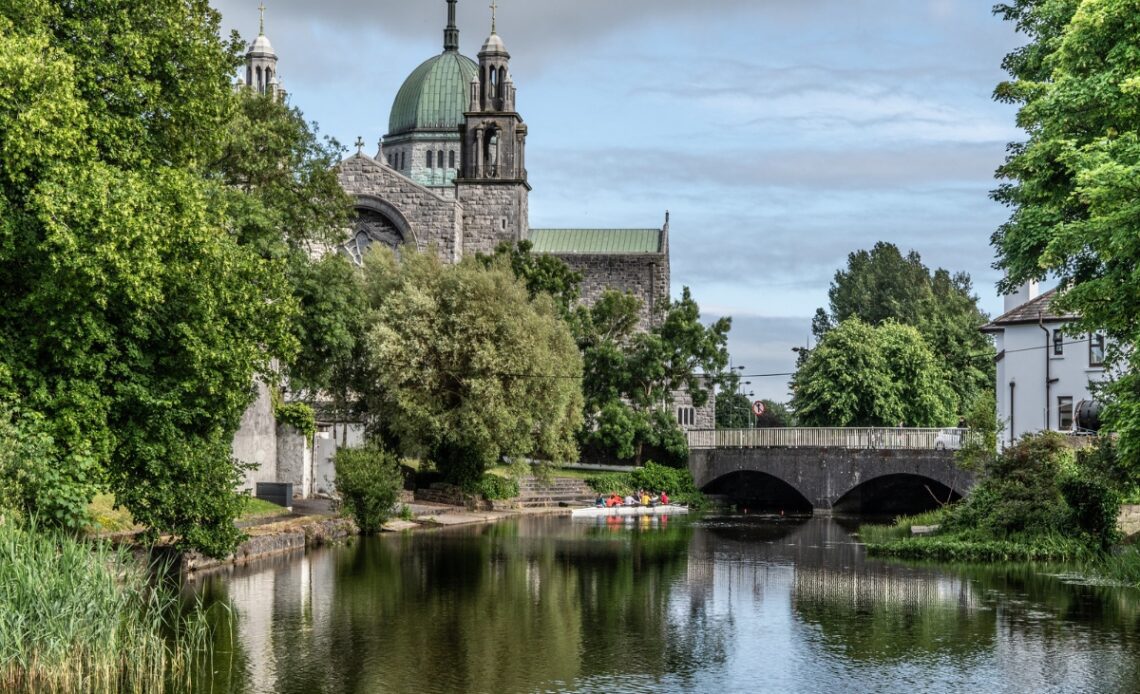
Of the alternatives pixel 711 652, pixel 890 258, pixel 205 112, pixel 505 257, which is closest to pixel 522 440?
pixel 505 257

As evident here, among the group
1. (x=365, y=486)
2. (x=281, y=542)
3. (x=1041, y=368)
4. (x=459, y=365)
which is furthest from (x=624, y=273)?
(x=281, y=542)

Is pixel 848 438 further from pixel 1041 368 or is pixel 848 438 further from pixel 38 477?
pixel 38 477

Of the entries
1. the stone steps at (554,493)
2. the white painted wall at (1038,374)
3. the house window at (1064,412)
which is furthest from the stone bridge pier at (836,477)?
the stone steps at (554,493)

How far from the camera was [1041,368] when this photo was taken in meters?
47.9

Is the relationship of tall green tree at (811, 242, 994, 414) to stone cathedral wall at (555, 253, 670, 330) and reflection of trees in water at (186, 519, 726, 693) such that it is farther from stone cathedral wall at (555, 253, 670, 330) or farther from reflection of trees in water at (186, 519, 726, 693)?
reflection of trees in water at (186, 519, 726, 693)

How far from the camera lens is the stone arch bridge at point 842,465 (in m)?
53.1

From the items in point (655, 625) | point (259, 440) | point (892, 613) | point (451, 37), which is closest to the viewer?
point (655, 625)

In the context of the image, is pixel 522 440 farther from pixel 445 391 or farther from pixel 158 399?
pixel 158 399

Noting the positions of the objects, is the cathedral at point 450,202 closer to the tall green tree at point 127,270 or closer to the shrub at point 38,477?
the tall green tree at point 127,270

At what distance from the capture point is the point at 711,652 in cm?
1844

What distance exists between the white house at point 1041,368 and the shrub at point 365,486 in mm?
21830

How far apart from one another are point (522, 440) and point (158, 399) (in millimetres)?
25739

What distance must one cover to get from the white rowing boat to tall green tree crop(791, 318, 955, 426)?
1830 centimetres

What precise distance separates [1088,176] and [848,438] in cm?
3650
